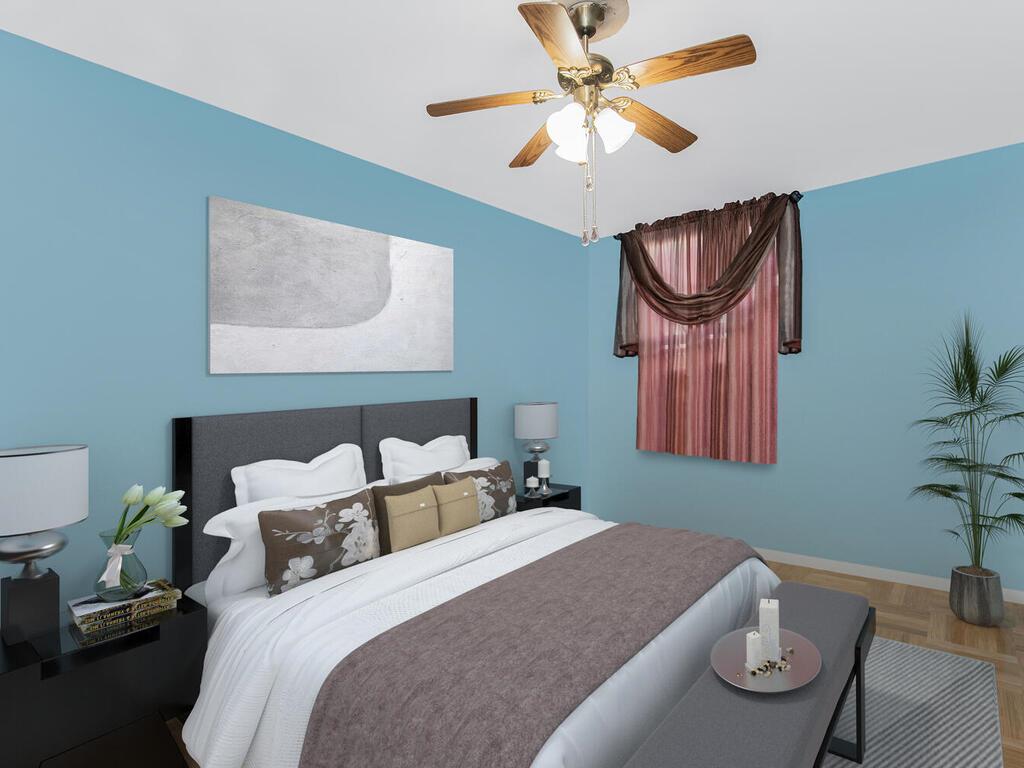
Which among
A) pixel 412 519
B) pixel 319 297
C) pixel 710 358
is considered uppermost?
pixel 319 297

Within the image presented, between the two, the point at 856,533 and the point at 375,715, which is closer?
the point at 375,715

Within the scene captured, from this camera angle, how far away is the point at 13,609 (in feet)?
6.05

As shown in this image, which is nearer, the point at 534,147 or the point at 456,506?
the point at 534,147

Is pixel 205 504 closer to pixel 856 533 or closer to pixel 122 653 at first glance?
pixel 122 653

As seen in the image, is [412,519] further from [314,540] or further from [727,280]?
[727,280]

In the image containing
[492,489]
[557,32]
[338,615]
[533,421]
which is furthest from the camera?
[533,421]

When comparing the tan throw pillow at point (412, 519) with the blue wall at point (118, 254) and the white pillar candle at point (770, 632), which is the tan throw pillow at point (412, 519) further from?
the white pillar candle at point (770, 632)

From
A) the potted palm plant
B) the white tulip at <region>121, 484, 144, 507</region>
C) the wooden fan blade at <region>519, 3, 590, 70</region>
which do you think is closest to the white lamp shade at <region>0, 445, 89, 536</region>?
the white tulip at <region>121, 484, 144, 507</region>

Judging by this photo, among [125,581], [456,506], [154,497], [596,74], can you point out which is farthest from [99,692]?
[596,74]

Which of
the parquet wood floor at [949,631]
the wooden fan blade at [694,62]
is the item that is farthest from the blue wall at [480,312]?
the wooden fan blade at [694,62]

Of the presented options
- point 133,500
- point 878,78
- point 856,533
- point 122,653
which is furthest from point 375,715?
point 856,533

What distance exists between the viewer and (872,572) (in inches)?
148

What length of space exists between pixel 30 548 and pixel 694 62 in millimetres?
2606

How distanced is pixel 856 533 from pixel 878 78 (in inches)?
110
